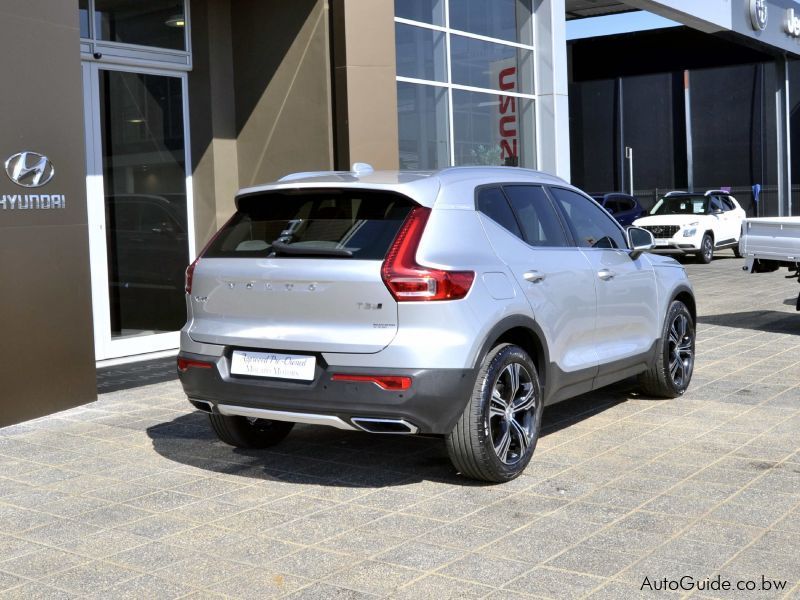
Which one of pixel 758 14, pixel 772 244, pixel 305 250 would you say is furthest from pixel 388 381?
pixel 758 14

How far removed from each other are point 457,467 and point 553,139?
10.4m

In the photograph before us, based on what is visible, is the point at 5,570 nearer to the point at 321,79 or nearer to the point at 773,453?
the point at 773,453

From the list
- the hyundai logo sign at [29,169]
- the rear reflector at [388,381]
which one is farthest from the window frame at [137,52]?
the rear reflector at [388,381]

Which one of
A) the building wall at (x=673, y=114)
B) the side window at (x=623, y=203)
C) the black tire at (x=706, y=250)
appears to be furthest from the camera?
the building wall at (x=673, y=114)

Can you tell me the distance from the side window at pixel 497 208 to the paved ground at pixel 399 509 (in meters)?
1.38

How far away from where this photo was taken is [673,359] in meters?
7.72

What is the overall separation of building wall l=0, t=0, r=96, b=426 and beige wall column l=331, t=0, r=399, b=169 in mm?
3338

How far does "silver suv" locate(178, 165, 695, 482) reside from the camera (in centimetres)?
508

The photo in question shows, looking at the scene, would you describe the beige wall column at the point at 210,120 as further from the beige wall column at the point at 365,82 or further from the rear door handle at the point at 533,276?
the rear door handle at the point at 533,276

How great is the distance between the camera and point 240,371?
5449mm

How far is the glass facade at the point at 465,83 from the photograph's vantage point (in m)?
12.7

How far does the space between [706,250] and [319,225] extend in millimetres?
19736

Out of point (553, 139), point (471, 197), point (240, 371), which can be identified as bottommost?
point (240, 371)

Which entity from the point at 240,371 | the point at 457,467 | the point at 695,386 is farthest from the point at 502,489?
the point at 695,386
